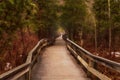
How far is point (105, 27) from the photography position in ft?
122

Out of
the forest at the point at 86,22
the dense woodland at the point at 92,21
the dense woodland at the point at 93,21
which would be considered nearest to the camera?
the forest at the point at 86,22

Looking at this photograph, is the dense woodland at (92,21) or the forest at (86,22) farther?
the dense woodland at (92,21)

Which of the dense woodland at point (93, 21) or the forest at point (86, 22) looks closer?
the forest at point (86, 22)

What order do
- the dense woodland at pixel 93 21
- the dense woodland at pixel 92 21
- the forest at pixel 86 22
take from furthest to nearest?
the dense woodland at pixel 92 21
the dense woodland at pixel 93 21
the forest at pixel 86 22

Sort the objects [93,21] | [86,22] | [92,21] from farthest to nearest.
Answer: [86,22]
[92,21]
[93,21]

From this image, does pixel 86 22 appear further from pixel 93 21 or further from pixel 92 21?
pixel 93 21

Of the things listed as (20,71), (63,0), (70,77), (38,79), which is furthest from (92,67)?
(63,0)

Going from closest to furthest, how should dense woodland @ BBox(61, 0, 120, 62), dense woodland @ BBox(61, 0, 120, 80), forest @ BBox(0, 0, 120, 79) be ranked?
forest @ BBox(0, 0, 120, 79), dense woodland @ BBox(61, 0, 120, 80), dense woodland @ BBox(61, 0, 120, 62)

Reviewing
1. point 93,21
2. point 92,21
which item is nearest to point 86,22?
point 92,21

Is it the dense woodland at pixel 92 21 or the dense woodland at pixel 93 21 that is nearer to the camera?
the dense woodland at pixel 93 21

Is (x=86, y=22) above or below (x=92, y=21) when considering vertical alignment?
below

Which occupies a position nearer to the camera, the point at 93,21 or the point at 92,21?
the point at 93,21

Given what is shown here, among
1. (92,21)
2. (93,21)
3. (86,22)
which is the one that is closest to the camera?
(93,21)

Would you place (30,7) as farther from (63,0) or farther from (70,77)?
(63,0)
